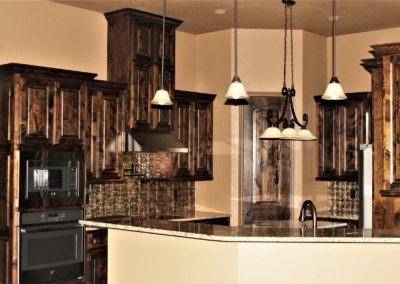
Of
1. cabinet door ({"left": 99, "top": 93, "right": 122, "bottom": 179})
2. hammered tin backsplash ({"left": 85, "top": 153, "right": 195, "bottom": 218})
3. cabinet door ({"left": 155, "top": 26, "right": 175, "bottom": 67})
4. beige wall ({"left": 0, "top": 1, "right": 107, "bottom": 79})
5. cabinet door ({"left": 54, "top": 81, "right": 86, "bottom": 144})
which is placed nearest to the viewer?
cabinet door ({"left": 54, "top": 81, "right": 86, "bottom": 144})

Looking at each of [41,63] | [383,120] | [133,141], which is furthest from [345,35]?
[41,63]

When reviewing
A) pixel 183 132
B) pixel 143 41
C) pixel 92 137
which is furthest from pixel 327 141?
pixel 92 137

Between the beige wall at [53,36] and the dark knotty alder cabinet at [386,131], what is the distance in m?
2.92

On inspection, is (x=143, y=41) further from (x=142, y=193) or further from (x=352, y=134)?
(x=352, y=134)

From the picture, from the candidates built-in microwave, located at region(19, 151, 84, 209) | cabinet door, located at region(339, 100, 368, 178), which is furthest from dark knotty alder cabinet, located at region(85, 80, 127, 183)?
cabinet door, located at region(339, 100, 368, 178)

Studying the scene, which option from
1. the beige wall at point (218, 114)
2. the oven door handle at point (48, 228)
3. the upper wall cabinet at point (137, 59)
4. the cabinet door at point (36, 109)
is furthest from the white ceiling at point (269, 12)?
the oven door handle at point (48, 228)

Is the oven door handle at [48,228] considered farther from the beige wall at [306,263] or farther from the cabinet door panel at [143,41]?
the beige wall at [306,263]

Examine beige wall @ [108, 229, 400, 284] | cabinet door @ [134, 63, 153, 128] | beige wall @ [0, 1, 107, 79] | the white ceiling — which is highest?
the white ceiling

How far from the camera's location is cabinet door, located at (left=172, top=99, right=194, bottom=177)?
7672mm

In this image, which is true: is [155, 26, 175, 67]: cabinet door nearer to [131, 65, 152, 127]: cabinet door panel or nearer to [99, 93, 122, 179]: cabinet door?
[131, 65, 152, 127]: cabinet door panel

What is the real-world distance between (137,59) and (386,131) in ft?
8.99

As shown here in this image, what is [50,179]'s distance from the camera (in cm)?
604

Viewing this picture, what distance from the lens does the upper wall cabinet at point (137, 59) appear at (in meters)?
7.01

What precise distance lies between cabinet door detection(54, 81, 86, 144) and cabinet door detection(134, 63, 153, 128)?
718 millimetres
